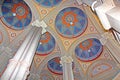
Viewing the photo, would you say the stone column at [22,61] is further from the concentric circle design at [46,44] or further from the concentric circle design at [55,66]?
the concentric circle design at [55,66]

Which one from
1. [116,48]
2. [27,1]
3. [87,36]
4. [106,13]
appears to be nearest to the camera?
[106,13]

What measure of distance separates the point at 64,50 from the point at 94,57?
1914 mm

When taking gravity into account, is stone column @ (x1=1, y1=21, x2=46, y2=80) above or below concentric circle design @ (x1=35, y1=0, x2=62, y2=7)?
below

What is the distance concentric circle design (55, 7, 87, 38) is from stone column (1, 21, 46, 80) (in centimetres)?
294

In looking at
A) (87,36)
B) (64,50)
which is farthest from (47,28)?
(87,36)

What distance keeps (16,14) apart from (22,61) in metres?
5.29

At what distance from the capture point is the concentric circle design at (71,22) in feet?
38.6

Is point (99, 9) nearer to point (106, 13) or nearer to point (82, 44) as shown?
point (106, 13)

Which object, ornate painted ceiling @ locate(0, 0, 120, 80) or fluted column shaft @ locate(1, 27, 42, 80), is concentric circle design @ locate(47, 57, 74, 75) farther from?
fluted column shaft @ locate(1, 27, 42, 80)

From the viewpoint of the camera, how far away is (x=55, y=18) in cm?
1163

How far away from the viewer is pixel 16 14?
11797 mm

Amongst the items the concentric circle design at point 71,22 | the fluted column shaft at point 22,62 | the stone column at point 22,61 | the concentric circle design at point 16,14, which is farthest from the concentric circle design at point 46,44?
the fluted column shaft at point 22,62

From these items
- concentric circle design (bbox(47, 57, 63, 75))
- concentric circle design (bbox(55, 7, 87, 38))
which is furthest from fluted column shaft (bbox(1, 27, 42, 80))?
concentric circle design (bbox(47, 57, 63, 75))

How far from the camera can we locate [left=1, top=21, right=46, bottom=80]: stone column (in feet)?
21.1
